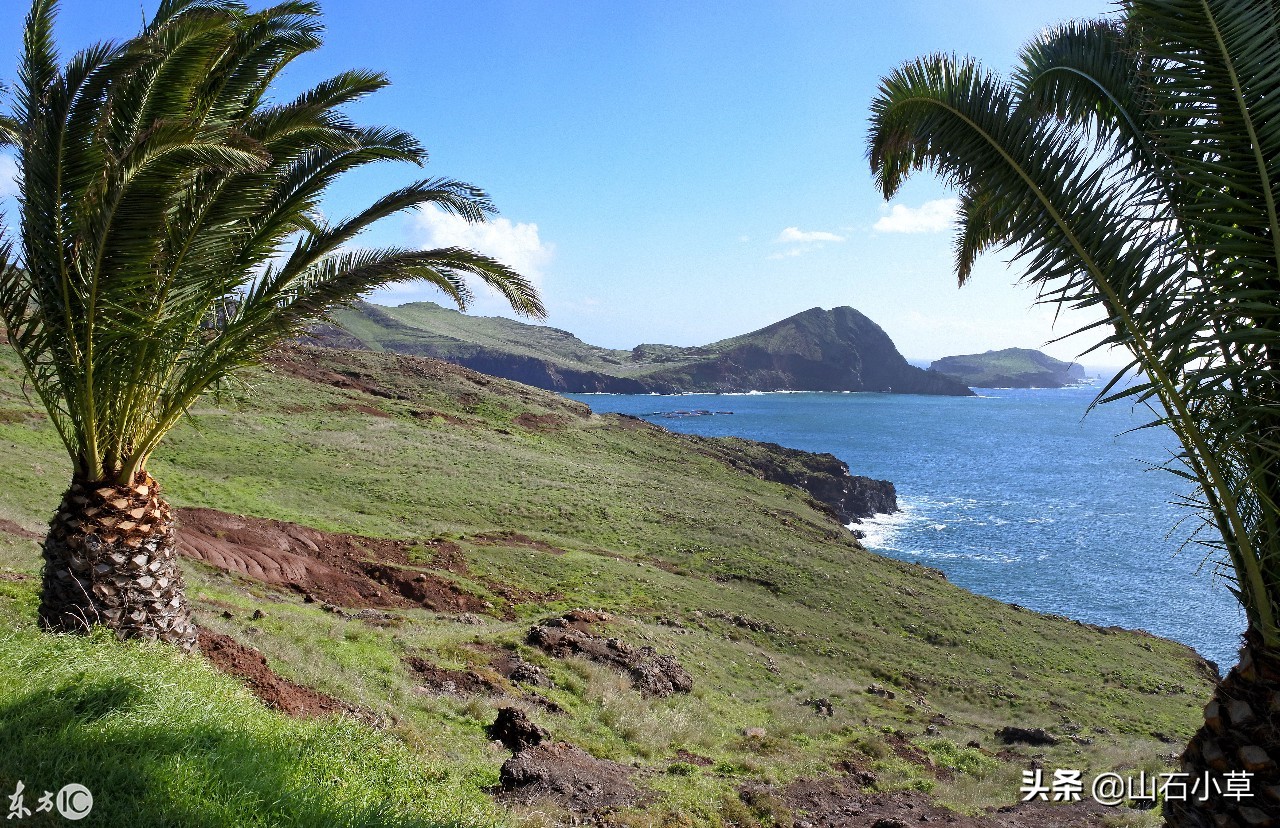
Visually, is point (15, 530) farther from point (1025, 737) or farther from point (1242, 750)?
point (1025, 737)

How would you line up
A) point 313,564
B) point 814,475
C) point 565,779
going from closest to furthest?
point 565,779, point 313,564, point 814,475

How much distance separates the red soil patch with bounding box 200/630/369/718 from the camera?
802 centimetres

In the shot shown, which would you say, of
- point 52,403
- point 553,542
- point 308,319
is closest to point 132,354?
point 52,403

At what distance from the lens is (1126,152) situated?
5867 mm

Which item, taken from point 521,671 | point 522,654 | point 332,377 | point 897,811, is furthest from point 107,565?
point 332,377

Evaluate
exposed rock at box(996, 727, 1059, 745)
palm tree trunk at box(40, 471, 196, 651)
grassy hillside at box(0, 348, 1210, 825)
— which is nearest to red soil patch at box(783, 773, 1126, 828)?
grassy hillside at box(0, 348, 1210, 825)

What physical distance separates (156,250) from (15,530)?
38.2ft

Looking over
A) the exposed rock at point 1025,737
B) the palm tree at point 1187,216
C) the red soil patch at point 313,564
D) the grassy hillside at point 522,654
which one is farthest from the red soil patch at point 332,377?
the palm tree at point 1187,216

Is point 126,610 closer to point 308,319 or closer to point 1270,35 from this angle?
point 308,319

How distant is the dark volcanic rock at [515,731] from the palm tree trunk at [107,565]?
4.08 meters

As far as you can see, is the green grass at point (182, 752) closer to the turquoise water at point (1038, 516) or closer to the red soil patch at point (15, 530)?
the turquoise water at point (1038, 516)

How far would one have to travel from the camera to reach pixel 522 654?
48.2 ft

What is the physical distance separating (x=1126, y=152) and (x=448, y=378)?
64.0 m

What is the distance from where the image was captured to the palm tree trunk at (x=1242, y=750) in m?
4.96
